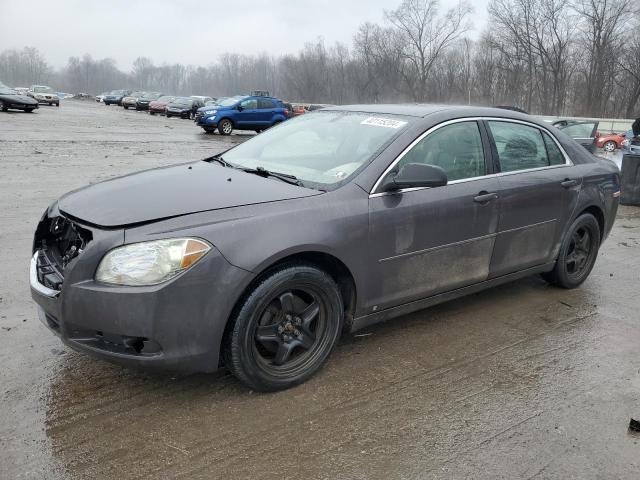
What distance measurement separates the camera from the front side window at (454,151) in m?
3.84

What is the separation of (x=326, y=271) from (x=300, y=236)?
364 millimetres

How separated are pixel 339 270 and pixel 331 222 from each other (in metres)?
0.32

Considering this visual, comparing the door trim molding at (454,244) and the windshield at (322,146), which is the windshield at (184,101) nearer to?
the windshield at (322,146)

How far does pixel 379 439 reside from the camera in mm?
2855

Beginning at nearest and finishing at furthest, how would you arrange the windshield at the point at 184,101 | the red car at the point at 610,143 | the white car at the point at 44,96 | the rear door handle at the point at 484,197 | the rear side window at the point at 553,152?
the rear door handle at the point at 484,197, the rear side window at the point at 553,152, the red car at the point at 610,143, the windshield at the point at 184,101, the white car at the point at 44,96

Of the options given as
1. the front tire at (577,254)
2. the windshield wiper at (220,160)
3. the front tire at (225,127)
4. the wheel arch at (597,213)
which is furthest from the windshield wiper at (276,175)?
the front tire at (225,127)

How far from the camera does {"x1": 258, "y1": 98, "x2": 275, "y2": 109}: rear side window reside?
2639 cm

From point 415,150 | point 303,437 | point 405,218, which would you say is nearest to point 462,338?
point 405,218

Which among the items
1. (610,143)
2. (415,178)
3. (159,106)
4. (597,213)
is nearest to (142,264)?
(415,178)

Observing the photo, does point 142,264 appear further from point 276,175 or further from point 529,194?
point 529,194

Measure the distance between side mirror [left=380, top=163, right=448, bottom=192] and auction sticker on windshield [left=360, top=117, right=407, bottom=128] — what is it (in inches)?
19.0

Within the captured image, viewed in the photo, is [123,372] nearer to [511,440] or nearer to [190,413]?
[190,413]

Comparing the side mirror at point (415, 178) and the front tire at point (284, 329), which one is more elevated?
the side mirror at point (415, 178)

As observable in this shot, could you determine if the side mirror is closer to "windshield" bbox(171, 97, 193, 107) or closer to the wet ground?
the wet ground
